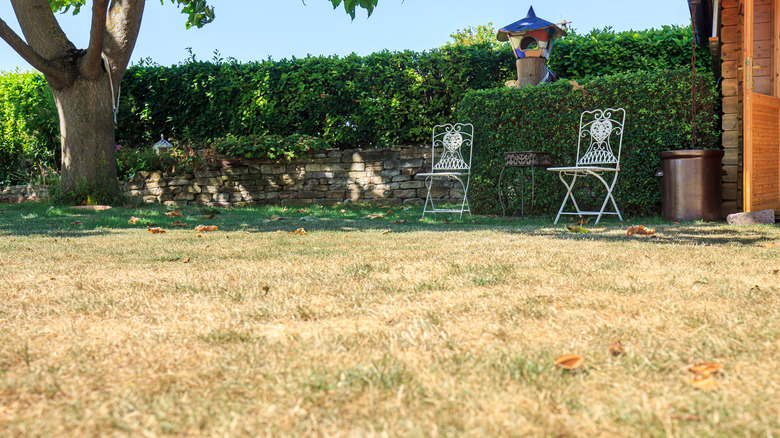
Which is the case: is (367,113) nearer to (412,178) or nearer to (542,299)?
(412,178)

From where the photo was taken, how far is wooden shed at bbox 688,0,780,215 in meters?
5.37

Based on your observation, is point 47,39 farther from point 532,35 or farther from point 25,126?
point 532,35

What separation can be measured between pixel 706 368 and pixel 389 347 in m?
0.70

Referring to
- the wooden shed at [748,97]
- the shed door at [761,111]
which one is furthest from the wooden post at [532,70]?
the shed door at [761,111]

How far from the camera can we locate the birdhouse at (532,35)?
7375 millimetres

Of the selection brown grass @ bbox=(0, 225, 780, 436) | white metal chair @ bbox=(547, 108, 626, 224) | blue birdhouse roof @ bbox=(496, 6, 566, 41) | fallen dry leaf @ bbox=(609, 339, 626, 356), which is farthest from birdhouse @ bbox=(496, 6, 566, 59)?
fallen dry leaf @ bbox=(609, 339, 626, 356)

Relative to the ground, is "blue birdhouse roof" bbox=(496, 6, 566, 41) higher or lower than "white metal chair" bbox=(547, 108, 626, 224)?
higher

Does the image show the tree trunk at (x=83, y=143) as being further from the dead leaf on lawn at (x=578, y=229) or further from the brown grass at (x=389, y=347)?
the dead leaf on lawn at (x=578, y=229)

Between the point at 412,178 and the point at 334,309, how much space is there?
7.39 metres

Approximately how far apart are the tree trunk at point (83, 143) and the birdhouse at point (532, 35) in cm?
561

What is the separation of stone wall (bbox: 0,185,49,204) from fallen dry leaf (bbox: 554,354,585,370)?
414 inches

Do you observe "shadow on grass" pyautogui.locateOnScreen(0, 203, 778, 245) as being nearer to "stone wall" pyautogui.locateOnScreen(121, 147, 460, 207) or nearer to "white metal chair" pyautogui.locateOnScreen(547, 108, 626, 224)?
"white metal chair" pyautogui.locateOnScreen(547, 108, 626, 224)

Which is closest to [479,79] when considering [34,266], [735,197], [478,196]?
[478,196]

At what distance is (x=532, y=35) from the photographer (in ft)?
24.4
